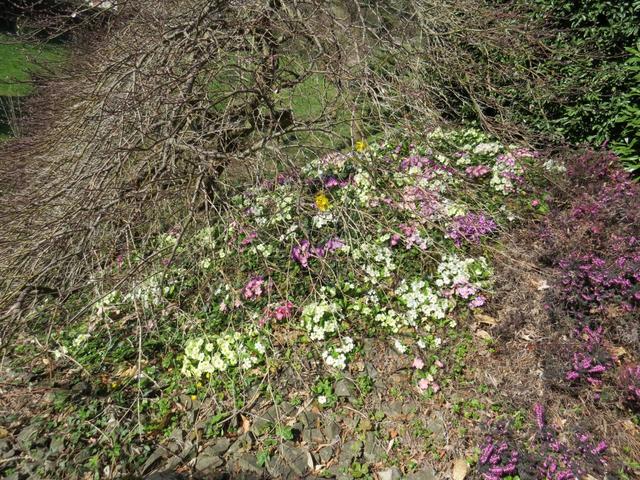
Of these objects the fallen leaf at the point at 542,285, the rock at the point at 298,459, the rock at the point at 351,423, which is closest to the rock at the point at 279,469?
the rock at the point at 298,459

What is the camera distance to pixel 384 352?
311 cm

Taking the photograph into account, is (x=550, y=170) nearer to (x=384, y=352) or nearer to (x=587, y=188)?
(x=587, y=188)

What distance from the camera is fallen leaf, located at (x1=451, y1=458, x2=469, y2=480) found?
2402mm

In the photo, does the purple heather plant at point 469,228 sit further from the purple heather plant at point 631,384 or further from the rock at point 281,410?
the rock at point 281,410

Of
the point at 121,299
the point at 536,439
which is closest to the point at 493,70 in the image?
the point at 536,439

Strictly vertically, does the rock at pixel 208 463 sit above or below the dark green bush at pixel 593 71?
below

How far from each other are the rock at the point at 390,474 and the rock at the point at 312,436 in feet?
1.30

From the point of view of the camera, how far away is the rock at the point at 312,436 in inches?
106

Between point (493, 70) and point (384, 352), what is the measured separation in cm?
391

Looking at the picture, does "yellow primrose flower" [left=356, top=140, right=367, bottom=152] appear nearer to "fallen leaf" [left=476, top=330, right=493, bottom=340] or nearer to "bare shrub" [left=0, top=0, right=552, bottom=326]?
"bare shrub" [left=0, top=0, right=552, bottom=326]

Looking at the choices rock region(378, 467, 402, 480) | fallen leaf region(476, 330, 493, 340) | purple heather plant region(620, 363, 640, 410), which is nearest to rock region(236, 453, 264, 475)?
rock region(378, 467, 402, 480)

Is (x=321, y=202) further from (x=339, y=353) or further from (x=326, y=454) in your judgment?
(x=326, y=454)

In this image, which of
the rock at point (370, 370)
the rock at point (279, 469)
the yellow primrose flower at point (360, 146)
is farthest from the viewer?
the yellow primrose flower at point (360, 146)

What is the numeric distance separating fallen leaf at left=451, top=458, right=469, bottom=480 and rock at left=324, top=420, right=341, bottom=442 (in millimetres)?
669
